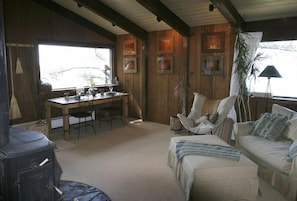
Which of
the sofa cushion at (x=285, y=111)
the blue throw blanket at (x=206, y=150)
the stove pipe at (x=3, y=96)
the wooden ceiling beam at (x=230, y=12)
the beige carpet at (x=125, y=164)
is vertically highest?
the wooden ceiling beam at (x=230, y=12)

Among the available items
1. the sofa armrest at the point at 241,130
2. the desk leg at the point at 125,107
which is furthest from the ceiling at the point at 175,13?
the sofa armrest at the point at 241,130

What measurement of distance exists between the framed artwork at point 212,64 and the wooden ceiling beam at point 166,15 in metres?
0.69

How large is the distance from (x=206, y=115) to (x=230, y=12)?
1764mm

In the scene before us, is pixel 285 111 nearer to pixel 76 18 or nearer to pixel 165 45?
pixel 165 45

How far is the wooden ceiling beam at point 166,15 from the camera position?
4.40 m

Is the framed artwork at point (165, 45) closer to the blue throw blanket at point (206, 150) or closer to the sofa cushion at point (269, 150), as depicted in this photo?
the sofa cushion at point (269, 150)

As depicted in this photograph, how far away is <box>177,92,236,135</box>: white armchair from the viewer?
4.04 metres

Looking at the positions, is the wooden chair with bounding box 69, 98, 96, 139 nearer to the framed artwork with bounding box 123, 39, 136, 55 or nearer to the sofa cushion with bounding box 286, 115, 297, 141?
the framed artwork with bounding box 123, 39, 136, 55

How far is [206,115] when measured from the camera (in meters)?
4.34

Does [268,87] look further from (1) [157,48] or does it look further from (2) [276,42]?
(1) [157,48]

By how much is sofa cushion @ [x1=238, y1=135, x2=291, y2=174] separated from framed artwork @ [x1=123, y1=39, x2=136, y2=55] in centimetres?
371

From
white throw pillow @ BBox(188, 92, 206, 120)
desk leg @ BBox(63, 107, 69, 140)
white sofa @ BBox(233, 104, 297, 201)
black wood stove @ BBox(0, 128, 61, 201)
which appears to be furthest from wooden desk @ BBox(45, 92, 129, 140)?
white sofa @ BBox(233, 104, 297, 201)

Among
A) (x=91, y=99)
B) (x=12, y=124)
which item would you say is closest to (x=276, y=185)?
(x=91, y=99)

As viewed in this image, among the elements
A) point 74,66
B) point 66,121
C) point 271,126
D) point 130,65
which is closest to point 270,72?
point 271,126
